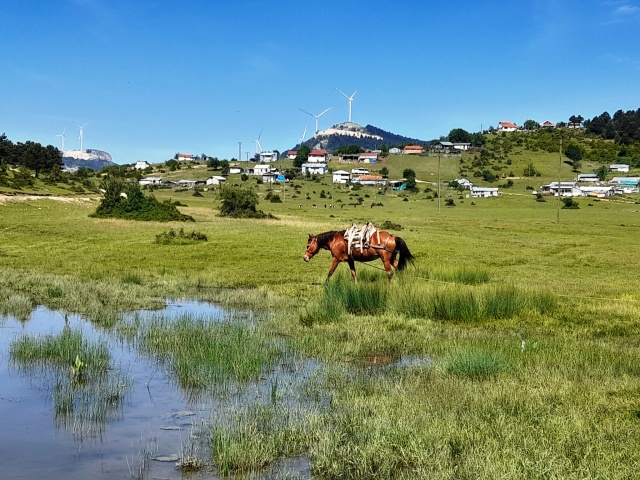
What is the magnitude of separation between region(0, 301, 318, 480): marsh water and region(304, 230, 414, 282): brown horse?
9924mm

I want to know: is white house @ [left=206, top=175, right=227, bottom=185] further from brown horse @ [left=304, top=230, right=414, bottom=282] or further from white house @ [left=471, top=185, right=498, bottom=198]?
brown horse @ [left=304, top=230, right=414, bottom=282]

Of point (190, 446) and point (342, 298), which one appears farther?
point (342, 298)

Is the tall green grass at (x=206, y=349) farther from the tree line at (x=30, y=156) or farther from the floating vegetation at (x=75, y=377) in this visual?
the tree line at (x=30, y=156)

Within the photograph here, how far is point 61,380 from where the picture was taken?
35.5 ft

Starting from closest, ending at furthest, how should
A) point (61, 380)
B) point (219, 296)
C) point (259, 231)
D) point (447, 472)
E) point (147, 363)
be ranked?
point (447, 472), point (61, 380), point (147, 363), point (219, 296), point (259, 231)

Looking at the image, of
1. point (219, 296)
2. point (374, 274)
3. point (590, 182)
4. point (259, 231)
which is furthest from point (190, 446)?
point (590, 182)

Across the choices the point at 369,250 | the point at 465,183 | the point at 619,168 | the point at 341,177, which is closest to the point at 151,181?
the point at 341,177

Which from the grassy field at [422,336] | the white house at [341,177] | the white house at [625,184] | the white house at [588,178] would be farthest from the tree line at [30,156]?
the white house at [588,178]

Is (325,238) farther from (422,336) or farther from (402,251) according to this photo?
(422,336)

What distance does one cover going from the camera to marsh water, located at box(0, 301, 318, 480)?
7461mm

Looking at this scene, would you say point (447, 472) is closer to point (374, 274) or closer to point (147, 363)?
point (147, 363)

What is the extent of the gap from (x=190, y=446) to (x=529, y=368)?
5962 mm

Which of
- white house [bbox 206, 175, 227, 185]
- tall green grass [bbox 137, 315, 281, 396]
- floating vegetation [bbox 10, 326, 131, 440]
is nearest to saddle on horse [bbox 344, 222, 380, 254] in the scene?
tall green grass [bbox 137, 315, 281, 396]

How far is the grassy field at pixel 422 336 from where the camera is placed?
302 inches
